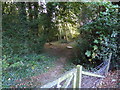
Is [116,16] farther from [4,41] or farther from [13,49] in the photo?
[4,41]

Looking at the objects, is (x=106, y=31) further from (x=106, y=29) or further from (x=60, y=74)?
(x=60, y=74)

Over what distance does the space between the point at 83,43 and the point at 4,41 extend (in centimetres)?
315

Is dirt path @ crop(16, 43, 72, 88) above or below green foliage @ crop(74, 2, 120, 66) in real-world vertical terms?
below

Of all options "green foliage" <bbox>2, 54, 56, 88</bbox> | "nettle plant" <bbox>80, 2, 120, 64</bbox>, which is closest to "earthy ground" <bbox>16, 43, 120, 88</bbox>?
"green foliage" <bbox>2, 54, 56, 88</bbox>

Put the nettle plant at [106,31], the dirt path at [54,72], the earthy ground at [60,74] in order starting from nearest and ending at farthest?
the earthy ground at [60,74] < the dirt path at [54,72] < the nettle plant at [106,31]

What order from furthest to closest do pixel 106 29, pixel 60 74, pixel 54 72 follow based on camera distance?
pixel 54 72
pixel 60 74
pixel 106 29

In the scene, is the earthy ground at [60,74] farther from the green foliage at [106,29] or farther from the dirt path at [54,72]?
the green foliage at [106,29]

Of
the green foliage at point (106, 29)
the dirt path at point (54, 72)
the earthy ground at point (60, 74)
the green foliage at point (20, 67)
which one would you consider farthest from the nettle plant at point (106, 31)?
the green foliage at point (20, 67)

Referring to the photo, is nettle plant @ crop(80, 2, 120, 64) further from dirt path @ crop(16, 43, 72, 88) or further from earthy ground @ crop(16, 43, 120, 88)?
dirt path @ crop(16, 43, 72, 88)

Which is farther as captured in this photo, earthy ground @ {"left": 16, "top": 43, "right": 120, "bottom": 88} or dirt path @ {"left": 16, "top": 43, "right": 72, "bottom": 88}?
dirt path @ {"left": 16, "top": 43, "right": 72, "bottom": 88}

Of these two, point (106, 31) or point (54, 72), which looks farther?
point (54, 72)

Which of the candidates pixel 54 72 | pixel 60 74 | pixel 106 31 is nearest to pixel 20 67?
pixel 54 72

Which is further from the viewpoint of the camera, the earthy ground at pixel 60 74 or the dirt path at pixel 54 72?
the dirt path at pixel 54 72

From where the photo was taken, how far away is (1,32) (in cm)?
417
